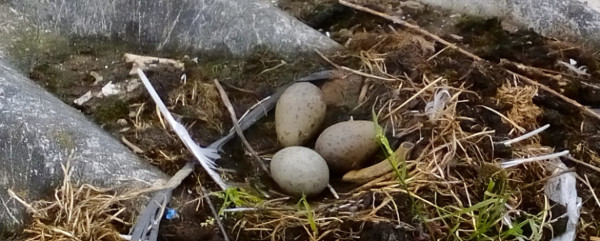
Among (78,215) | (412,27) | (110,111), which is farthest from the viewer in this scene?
(412,27)

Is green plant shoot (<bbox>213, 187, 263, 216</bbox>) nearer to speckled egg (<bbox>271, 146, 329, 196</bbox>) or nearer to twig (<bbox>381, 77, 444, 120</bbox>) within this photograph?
speckled egg (<bbox>271, 146, 329, 196</bbox>)

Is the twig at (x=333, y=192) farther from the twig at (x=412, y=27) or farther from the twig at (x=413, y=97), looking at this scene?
the twig at (x=412, y=27)

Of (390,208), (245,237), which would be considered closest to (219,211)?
(245,237)

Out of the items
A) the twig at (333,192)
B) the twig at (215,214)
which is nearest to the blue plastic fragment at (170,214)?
the twig at (215,214)

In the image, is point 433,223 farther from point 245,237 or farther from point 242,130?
point 242,130

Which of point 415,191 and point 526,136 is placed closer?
point 415,191

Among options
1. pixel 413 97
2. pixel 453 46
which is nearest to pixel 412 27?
pixel 453 46

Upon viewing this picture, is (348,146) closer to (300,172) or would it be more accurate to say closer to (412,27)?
(300,172)
